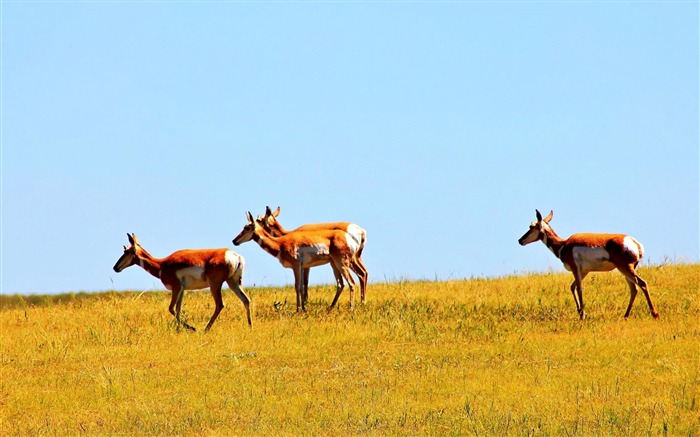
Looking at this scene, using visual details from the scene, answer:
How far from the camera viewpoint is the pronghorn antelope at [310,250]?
20141 mm

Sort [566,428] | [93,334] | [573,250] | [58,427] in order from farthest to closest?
[573,250], [93,334], [58,427], [566,428]

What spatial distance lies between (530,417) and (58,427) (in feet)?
18.3

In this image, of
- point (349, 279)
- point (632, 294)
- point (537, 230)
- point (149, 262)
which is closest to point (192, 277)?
point (149, 262)

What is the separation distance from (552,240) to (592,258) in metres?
1.18

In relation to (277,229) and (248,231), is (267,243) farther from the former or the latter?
(277,229)

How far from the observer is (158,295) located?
24.0m

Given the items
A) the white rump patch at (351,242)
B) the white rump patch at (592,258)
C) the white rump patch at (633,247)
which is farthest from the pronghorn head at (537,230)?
the white rump patch at (351,242)

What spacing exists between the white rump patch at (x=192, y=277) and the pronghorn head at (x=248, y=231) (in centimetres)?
282

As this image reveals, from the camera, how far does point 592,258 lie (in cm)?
1872

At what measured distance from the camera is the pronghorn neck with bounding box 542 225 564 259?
1959cm

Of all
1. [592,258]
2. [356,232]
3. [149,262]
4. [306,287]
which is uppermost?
[356,232]

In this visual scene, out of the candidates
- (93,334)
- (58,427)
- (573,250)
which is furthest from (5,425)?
(573,250)

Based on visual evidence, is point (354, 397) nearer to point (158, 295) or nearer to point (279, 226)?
point (279, 226)

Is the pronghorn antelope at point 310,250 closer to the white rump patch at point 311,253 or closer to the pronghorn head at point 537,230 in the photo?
the white rump patch at point 311,253
